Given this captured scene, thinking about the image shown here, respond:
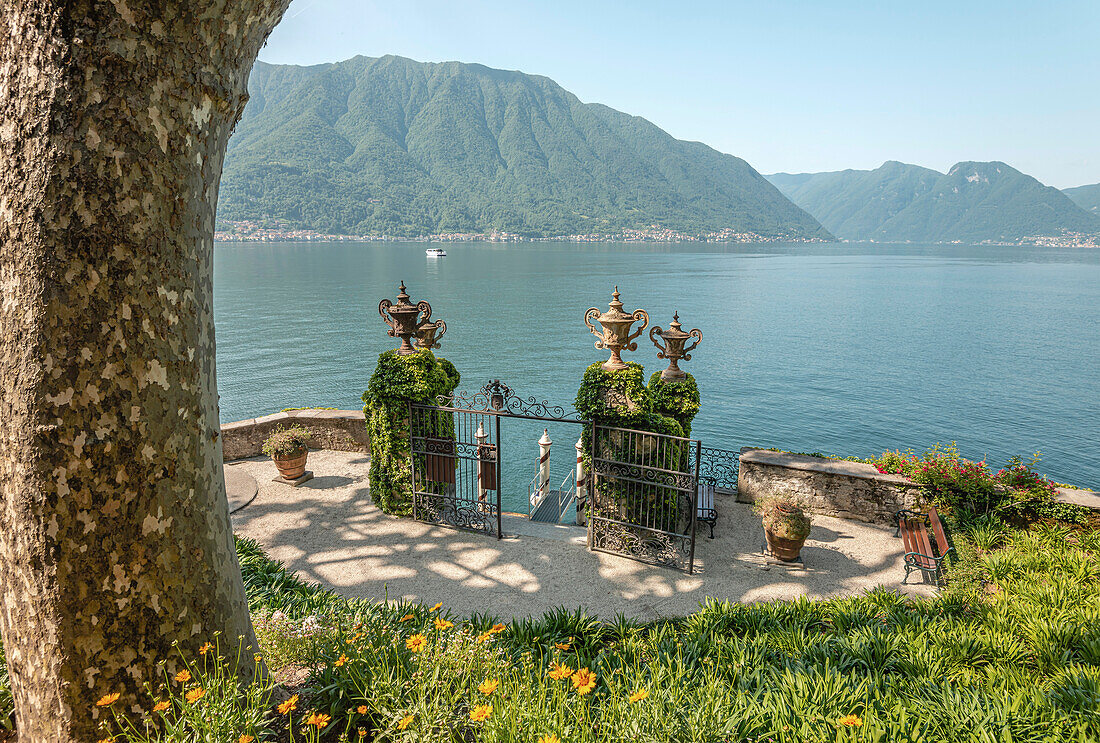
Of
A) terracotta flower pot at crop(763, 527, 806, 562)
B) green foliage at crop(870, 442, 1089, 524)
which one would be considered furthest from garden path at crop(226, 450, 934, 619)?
green foliage at crop(870, 442, 1089, 524)

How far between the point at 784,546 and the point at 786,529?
0.32 meters

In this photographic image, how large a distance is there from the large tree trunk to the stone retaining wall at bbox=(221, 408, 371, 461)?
30.0 ft

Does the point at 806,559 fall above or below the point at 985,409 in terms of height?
above

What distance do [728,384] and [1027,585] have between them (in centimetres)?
3100

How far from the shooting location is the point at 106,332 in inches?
86.0

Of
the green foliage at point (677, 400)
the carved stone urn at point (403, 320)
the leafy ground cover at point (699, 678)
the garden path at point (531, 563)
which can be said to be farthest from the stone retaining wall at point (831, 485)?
the carved stone urn at point (403, 320)

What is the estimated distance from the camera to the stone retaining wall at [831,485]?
8859mm

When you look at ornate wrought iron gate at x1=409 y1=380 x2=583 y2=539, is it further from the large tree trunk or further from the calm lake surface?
the calm lake surface

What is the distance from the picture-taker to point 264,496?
9.77 meters

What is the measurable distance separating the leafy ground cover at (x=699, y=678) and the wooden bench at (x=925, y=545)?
1591mm

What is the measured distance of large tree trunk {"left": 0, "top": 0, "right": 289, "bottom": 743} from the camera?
2035 mm

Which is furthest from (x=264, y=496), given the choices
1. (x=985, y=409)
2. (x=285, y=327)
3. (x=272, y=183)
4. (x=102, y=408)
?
(x=272, y=183)

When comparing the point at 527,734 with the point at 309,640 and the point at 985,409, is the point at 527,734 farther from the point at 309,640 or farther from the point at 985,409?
the point at 985,409

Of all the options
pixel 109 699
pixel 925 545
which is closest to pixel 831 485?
pixel 925 545
